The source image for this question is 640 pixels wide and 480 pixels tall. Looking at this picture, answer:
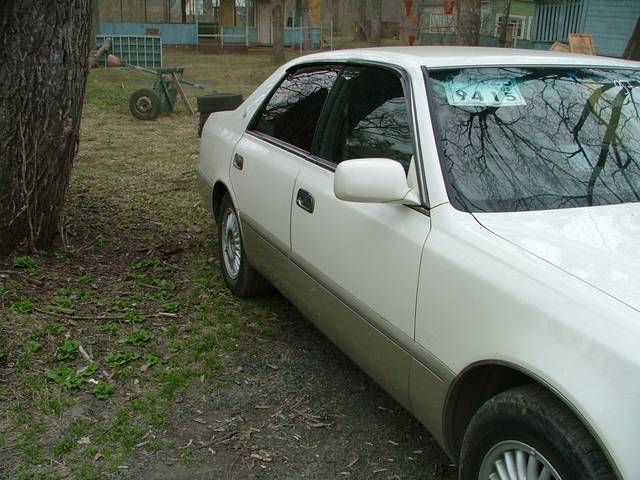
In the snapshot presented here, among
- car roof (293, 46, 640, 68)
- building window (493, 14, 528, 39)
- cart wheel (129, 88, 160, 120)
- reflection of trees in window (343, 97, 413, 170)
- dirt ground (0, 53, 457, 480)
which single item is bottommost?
dirt ground (0, 53, 457, 480)

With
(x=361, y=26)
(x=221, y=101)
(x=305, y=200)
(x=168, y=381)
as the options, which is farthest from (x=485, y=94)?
(x=361, y=26)

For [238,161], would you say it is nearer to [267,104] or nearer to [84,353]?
[267,104]

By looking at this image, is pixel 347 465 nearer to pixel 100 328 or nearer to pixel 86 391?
pixel 86 391

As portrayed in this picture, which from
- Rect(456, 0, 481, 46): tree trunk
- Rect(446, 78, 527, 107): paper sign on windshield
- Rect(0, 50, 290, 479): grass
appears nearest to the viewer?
Rect(446, 78, 527, 107): paper sign on windshield

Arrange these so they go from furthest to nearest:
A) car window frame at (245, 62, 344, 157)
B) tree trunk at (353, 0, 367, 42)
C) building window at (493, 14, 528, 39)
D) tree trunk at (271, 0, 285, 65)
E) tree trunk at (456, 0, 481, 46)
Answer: tree trunk at (353, 0, 367, 42) → building window at (493, 14, 528, 39) → tree trunk at (271, 0, 285, 65) → tree trunk at (456, 0, 481, 46) → car window frame at (245, 62, 344, 157)

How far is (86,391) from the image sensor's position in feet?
12.0

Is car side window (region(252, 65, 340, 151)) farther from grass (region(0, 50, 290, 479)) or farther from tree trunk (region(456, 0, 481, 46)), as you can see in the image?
tree trunk (region(456, 0, 481, 46))

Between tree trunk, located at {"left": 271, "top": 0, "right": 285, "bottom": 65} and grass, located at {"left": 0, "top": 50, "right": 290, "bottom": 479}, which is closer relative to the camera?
grass, located at {"left": 0, "top": 50, "right": 290, "bottom": 479}

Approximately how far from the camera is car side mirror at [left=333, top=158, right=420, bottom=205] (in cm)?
269

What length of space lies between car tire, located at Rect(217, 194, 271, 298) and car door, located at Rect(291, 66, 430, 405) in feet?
3.38

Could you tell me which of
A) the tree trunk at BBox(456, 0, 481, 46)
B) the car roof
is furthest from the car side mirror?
the tree trunk at BBox(456, 0, 481, 46)

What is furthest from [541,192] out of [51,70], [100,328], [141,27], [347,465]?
[141,27]

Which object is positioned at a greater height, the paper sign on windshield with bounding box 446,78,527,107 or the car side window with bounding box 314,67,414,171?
the paper sign on windshield with bounding box 446,78,527,107

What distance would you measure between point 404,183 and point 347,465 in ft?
4.05
